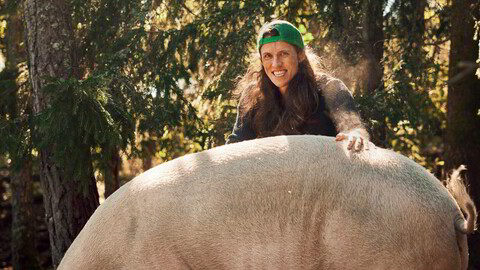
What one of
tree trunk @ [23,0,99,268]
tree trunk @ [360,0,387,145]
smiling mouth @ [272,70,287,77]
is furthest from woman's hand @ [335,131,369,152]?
tree trunk @ [360,0,387,145]

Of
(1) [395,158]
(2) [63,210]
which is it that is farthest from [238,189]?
(2) [63,210]

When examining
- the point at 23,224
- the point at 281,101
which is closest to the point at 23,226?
the point at 23,224

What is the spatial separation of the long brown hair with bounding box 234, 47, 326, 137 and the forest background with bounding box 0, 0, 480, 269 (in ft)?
5.45

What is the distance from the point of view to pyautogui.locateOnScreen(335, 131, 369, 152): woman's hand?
11.6ft

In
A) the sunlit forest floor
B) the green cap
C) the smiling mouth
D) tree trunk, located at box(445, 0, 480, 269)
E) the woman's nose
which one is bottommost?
the sunlit forest floor

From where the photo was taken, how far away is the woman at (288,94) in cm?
435

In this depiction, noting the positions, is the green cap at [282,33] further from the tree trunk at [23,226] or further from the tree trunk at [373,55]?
the tree trunk at [23,226]

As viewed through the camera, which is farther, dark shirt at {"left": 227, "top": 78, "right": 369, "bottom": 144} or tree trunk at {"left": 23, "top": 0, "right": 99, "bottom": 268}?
tree trunk at {"left": 23, "top": 0, "right": 99, "bottom": 268}

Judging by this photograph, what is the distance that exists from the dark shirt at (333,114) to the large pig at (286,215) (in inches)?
20.0

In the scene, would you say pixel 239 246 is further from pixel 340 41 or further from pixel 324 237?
pixel 340 41

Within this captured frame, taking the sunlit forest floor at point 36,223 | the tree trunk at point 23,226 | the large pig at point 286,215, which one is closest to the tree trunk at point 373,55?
the large pig at point 286,215

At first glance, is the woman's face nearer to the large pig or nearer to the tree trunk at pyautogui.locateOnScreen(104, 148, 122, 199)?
the large pig

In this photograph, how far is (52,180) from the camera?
6734mm

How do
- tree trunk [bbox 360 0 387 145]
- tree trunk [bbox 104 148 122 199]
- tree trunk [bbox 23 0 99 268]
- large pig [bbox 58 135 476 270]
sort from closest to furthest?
large pig [bbox 58 135 476 270], tree trunk [bbox 23 0 99 268], tree trunk [bbox 104 148 122 199], tree trunk [bbox 360 0 387 145]
